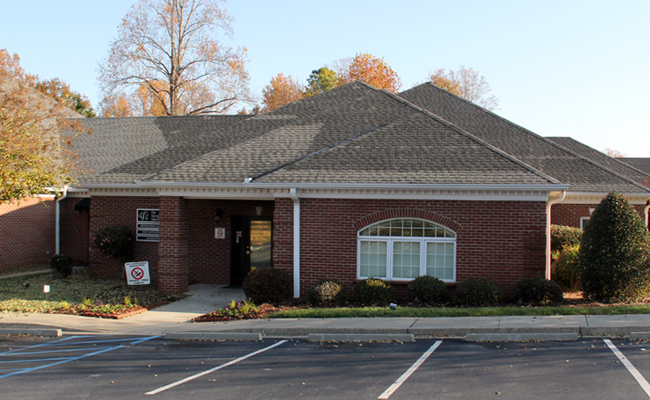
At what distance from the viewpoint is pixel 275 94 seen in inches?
2345

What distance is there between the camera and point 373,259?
Result: 13.9 m

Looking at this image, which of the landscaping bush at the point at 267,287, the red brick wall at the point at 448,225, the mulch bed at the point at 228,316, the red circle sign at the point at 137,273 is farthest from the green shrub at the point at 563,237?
the red circle sign at the point at 137,273

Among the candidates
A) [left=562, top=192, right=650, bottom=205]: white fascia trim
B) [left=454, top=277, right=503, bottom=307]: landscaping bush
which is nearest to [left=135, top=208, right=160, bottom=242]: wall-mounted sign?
[left=454, top=277, right=503, bottom=307]: landscaping bush

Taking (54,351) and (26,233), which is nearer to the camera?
(54,351)

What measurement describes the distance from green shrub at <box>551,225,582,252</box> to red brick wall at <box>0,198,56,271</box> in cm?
1761

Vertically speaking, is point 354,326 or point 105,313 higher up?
point 354,326

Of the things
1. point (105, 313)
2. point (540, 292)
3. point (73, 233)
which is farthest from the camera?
point (73, 233)

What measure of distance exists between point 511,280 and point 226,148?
914cm

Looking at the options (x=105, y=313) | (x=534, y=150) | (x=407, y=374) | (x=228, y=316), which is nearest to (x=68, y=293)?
(x=105, y=313)

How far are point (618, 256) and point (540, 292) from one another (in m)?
1.97

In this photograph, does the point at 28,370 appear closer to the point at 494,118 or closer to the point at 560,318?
the point at 560,318

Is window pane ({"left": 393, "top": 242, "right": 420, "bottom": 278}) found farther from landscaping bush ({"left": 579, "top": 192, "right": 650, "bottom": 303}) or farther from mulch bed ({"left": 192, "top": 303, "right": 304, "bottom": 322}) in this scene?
landscaping bush ({"left": 579, "top": 192, "right": 650, "bottom": 303})

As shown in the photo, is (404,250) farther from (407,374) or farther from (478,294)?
(407,374)

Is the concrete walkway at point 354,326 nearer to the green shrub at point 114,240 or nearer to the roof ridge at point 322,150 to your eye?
the roof ridge at point 322,150
